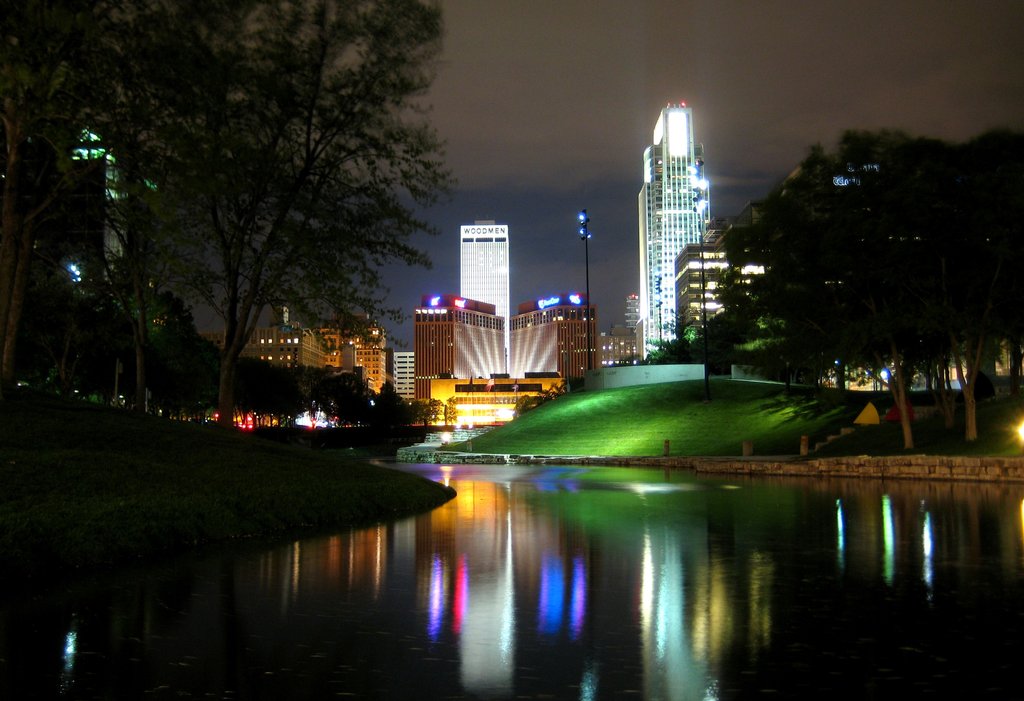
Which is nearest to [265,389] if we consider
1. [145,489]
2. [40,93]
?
[40,93]

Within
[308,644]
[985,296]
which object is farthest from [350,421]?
[308,644]

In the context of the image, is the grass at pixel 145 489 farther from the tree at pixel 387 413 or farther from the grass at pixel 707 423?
the tree at pixel 387 413

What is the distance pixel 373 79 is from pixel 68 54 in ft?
30.7

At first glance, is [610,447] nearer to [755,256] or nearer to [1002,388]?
[755,256]

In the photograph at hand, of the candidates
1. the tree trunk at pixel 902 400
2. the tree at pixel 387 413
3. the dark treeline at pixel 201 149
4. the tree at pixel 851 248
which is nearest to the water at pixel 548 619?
the dark treeline at pixel 201 149

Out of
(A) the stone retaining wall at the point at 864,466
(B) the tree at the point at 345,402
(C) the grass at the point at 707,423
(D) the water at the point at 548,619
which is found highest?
(B) the tree at the point at 345,402

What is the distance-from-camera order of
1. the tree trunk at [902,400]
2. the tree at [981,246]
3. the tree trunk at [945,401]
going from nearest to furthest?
the tree at [981,246] → the tree trunk at [902,400] → the tree trunk at [945,401]

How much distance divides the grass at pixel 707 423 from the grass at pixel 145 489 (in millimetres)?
26027

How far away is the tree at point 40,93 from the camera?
16.3 m

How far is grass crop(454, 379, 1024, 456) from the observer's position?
40219 mm

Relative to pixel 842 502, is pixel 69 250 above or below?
above

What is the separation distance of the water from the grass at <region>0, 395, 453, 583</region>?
0.99 m

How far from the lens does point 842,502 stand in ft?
70.0

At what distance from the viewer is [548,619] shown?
27.4ft
